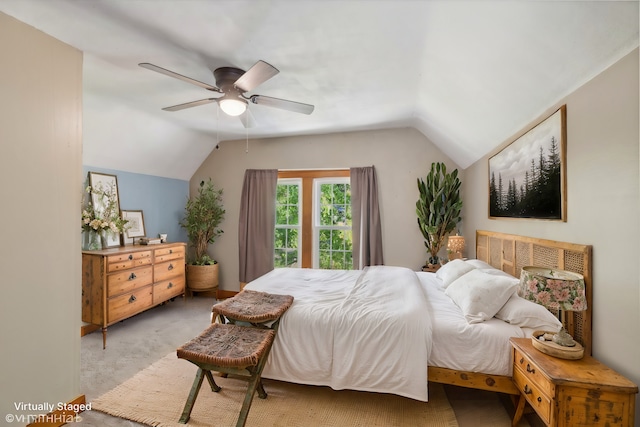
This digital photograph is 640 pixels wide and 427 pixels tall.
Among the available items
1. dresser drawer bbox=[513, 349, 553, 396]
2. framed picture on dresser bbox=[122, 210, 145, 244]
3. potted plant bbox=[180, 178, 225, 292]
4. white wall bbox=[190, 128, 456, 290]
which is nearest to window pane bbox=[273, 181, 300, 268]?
white wall bbox=[190, 128, 456, 290]

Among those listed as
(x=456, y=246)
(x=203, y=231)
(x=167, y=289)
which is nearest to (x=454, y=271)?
(x=456, y=246)

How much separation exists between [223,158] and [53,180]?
3.08m

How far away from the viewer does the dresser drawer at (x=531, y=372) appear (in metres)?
1.37

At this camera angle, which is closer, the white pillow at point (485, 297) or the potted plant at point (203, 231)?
the white pillow at point (485, 297)

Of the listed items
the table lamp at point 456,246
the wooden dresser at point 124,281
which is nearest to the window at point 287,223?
the wooden dresser at point 124,281

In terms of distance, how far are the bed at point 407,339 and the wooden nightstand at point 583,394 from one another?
0.28 m

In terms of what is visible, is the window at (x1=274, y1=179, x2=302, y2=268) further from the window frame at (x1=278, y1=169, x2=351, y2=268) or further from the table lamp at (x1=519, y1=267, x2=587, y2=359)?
the table lamp at (x1=519, y1=267, x2=587, y2=359)

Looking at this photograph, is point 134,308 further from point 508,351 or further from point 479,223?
point 479,223

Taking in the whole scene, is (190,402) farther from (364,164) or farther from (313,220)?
(364,164)

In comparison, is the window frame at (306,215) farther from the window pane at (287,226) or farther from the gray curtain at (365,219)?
the gray curtain at (365,219)

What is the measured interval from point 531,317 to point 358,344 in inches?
43.2

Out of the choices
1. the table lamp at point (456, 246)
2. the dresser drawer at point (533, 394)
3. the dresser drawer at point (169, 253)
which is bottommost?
the dresser drawer at point (533, 394)

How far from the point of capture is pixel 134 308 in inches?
Answer: 132

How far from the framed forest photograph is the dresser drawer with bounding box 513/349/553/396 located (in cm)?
85
